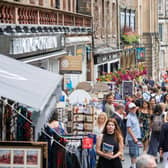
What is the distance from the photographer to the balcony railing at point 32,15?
608 inches

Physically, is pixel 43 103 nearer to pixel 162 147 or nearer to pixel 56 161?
pixel 56 161

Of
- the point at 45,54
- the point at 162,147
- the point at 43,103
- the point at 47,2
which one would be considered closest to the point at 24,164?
the point at 43,103

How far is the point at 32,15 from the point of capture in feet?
61.7

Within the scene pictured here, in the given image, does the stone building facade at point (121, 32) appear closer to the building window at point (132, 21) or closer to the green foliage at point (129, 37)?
the building window at point (132, 21)

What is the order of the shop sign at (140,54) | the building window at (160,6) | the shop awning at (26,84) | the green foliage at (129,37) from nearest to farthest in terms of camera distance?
the shop awning at (26,84) < the green foliage at (129,37) < the shop sign at (140,54) < the building window at (160,6)

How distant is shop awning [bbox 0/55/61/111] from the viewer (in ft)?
25.1

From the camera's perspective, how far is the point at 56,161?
1132 cm

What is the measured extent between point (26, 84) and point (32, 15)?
1034cm

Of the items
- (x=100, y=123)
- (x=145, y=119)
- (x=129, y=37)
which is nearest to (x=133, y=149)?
(x=100, y=123)

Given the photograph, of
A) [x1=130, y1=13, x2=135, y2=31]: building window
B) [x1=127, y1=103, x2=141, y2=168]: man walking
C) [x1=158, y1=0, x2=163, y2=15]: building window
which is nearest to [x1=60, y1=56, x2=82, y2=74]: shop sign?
[x1=127, y1=103, x2=141, y2=168]: man walking

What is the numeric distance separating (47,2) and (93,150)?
13705 mm

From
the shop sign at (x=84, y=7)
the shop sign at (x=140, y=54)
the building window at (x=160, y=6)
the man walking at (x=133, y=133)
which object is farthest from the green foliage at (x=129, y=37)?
the building window at (x=160, y=6)

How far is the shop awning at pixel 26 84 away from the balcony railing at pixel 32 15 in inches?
184

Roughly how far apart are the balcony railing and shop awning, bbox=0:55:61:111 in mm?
4665
